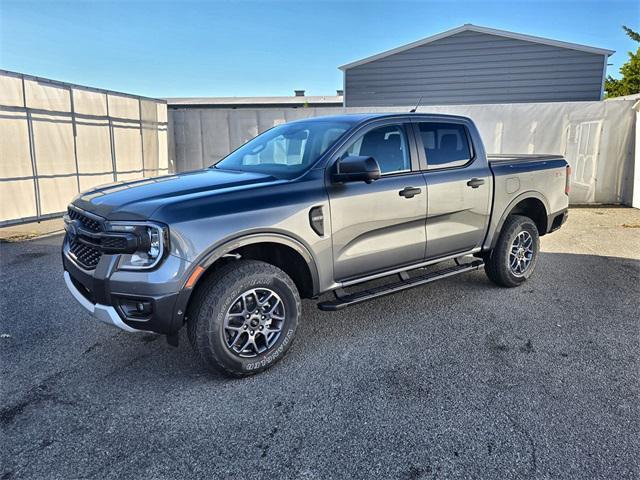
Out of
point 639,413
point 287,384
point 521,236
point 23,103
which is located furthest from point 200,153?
point 639,413

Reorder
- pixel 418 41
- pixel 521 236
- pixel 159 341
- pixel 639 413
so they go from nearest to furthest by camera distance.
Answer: pixel 639 413
pixel 159 341
pixel 521 236
pixel 418 41

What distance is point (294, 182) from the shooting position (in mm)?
3369

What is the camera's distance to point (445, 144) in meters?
4.46

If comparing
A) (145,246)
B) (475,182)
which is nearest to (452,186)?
(475,182)

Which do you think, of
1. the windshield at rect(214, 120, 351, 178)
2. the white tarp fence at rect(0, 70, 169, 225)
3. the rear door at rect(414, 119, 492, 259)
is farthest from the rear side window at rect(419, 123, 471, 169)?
the white tarp fence at rect(0, 70, 169, 225)

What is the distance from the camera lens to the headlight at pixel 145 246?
2797 millimetres

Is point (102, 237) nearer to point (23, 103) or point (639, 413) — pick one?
point (639, 413)

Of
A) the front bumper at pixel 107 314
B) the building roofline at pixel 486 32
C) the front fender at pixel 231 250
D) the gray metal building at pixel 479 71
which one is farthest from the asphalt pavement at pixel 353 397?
the building roofline at pixel 486 32

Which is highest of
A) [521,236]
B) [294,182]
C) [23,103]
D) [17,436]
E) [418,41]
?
[418,41]

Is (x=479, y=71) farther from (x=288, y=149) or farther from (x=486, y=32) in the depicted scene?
(x=288, y=149)

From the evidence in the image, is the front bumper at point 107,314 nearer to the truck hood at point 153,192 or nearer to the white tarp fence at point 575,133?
the truck hood at point 153,192

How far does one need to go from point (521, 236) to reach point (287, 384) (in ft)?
10.8

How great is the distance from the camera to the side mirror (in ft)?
11.1

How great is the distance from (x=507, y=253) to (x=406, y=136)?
5.87 ft
